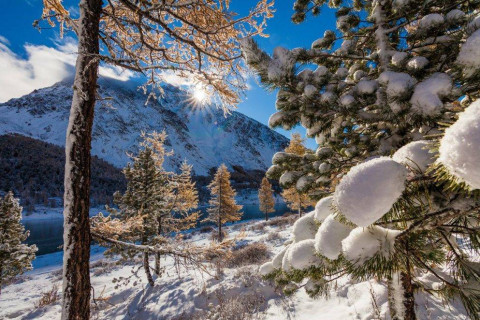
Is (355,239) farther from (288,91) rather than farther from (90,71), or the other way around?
(90,71)

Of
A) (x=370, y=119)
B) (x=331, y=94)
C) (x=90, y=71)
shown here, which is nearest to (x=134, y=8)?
(x=90, y=71)

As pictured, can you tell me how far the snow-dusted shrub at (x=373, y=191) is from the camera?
0.83m

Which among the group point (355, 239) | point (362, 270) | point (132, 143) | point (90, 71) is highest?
point (132, 143)

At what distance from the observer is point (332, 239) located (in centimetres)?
134

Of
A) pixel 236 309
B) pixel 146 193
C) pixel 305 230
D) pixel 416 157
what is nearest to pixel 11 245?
pixel 146 193

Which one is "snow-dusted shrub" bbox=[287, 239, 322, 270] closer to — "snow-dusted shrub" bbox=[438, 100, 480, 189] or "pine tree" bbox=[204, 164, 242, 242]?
"snow-dusted shrub" bbox=[438, 100, 480, 189]

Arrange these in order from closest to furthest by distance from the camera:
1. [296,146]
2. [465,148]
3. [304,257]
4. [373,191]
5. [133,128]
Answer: [465,148], [373,191], [304,257], [296,146], [133,128]

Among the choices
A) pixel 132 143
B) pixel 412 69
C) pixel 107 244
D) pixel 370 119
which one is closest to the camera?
pixel 412 69

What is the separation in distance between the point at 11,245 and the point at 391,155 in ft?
43.4

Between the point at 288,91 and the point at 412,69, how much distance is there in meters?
1.09

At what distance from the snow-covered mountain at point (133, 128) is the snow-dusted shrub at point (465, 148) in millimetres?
72011

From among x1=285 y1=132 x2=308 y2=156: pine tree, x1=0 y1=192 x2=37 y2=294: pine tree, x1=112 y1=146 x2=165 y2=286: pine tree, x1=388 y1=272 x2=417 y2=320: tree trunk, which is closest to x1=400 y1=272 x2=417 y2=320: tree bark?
x1=388 y1=272 x2=417 y2=320: tree trunk

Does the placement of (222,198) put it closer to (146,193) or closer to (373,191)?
(146,193)

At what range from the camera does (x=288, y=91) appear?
7.25 ft
